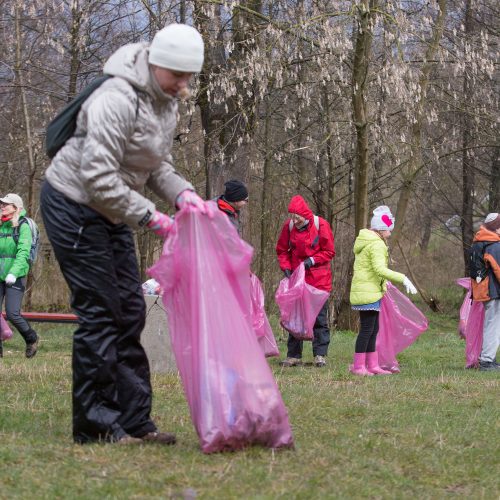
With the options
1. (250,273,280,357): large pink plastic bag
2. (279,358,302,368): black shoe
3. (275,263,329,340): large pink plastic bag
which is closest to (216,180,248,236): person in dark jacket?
(250,273,280,357): large pink plastic bag

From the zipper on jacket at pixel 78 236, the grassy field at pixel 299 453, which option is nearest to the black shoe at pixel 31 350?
the grassy field at pixel 299 453

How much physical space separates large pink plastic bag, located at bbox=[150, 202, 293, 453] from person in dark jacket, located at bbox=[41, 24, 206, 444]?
154 millimetres

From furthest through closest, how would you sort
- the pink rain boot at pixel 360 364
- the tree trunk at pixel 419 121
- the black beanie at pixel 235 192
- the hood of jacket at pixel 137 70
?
the tree trunk at pixel 419 121, the black beanie at pixel 235 192, the pink rain boot at pixel 360 364, the hood of jacket at pixel 137 70

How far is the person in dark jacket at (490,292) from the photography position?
30.7 feet

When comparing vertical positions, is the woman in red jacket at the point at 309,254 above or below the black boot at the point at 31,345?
above

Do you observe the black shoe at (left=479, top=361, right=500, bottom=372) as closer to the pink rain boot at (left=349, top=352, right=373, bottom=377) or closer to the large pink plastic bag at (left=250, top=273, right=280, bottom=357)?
the pink rain boot at (left=349, top=352, right=373, bottom=377)

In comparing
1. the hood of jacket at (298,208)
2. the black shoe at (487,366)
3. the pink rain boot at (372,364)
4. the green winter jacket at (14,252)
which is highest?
the hood of jacket at (298,208)

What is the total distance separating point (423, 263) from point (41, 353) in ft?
50.6

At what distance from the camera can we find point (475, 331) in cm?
977

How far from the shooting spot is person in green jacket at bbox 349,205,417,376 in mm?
8500

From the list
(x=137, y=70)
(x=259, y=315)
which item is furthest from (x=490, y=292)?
(x=137, y=70)

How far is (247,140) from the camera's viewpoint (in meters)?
13.4

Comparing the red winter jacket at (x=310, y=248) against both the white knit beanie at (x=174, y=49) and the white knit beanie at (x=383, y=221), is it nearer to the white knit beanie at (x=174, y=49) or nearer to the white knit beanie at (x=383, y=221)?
the white knit beanie at (x=383, y=221)

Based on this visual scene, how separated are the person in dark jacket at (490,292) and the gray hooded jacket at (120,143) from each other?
5.86 m
